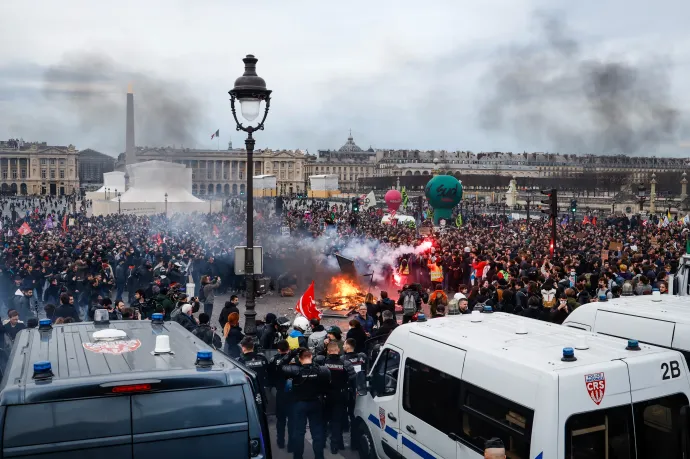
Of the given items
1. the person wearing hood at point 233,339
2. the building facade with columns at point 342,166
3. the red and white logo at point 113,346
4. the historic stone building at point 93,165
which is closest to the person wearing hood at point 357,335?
the person wearing hood at point 233,339

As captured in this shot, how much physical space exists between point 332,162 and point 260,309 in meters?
159

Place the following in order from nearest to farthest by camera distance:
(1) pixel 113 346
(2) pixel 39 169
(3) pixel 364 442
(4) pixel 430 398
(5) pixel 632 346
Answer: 1. (1) pixel 113 346
2. (5) pixel 632 346
3. (4) pixel 430 398
4. (3) pixel 364 442
5. (2) pixel 39 169

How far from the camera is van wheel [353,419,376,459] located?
700 cm

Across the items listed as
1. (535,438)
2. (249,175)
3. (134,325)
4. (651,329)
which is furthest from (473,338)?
(249,175)

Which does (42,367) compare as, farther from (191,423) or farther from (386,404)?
(386,404)

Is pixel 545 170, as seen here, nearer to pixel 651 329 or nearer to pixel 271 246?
pixel 271 246

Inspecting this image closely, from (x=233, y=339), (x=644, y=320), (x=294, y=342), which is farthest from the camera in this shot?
(x=233, y=339)

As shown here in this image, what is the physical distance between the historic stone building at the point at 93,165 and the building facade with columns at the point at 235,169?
107ft

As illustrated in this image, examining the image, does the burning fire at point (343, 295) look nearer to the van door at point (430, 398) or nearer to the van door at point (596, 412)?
the van door at point (430, 398)

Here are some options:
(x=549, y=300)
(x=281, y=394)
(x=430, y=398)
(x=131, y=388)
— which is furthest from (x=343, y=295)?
(x=131, y=388)

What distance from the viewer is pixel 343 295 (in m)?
16.9

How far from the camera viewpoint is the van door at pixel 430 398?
5395mm

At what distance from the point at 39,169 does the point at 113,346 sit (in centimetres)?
14725

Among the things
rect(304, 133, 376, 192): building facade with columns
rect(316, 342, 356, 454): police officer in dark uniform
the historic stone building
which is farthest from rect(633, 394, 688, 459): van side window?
the historic stone building
